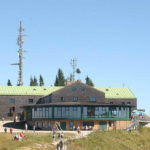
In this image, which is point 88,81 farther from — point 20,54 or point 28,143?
point 28,143

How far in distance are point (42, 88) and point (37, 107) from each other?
22.4 metres

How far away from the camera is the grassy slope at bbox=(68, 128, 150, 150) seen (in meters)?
64.6

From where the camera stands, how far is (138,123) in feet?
312

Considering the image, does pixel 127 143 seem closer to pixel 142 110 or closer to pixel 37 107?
pixel 37 107

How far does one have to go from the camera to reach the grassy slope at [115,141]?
6462cm

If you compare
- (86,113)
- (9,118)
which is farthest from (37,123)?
(9,118)

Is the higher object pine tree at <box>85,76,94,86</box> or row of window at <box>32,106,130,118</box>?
pine tree at <box>85,76,94,86</box>

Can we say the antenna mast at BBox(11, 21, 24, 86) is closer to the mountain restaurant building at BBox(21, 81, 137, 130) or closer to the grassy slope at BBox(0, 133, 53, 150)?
the mountain restaurant building at BBox(21, 81, 137, 130)

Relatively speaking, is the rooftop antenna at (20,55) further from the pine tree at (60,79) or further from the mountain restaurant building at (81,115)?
the mountain restaurant building at (81,115)

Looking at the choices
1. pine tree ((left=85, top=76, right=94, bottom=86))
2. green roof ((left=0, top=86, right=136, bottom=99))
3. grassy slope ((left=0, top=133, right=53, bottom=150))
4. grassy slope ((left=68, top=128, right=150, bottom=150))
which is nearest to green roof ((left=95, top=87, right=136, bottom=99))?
green roof ((left=0, top=86, right=136, bottom=99))

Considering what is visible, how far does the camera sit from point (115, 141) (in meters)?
72.4

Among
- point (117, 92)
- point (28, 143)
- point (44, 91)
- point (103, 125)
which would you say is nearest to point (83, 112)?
point (103, 125)

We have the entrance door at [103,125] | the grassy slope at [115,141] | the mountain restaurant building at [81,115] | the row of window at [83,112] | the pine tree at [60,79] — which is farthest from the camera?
the pine tree at [60,79]

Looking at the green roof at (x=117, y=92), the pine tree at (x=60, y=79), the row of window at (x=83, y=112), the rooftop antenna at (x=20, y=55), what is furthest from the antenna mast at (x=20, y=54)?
the row of window at (x=83, y=112)
